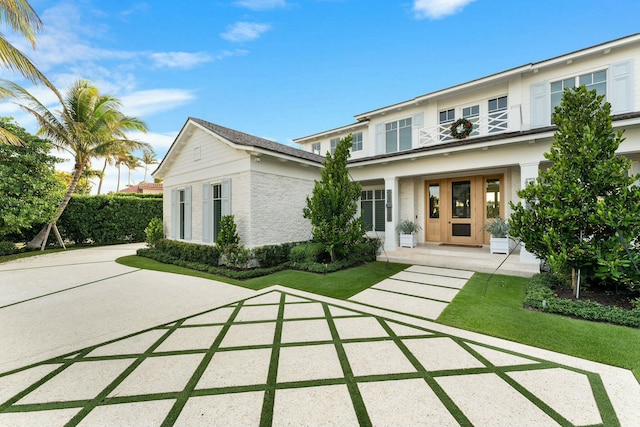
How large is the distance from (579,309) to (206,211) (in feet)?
33.2

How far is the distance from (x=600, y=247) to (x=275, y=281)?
6.67 metres

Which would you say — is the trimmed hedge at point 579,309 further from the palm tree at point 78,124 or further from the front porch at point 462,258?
the palm tree at point 78,124

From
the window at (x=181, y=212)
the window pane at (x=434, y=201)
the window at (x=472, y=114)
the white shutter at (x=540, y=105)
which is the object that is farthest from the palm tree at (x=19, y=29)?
the white shutter at (x=540, y=105)

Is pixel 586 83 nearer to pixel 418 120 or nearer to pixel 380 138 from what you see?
pixel 418 120

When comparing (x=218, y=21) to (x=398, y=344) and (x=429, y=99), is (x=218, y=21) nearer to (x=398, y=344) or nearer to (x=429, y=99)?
(x=429, y=99)

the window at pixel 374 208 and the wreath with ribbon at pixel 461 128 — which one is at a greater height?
the wreath with ribbon at pixel 461 128

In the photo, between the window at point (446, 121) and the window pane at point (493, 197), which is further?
the window at point (446, 121)

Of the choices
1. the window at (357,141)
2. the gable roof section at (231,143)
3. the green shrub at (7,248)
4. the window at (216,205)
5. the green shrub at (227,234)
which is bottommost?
the green shrub at (7,248)

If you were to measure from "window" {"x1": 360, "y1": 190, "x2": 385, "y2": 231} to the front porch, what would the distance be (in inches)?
87.2

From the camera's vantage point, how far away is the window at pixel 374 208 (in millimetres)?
11828

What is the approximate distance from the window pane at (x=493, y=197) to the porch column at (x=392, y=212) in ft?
10.6

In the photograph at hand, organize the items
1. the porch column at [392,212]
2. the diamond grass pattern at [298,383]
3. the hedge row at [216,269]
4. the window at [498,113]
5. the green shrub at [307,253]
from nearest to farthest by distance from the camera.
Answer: the diamond grass pattern at [298,383]
the hedge row at [216,269]
the green shrub at [307,253]
the window at [498,113]
the porch column at [392,212]

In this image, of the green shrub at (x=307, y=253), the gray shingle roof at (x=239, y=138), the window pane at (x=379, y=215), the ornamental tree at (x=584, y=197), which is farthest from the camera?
the window pane at (x=379, y=215)

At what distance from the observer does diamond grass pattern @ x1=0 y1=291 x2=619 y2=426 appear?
6.97 ft
